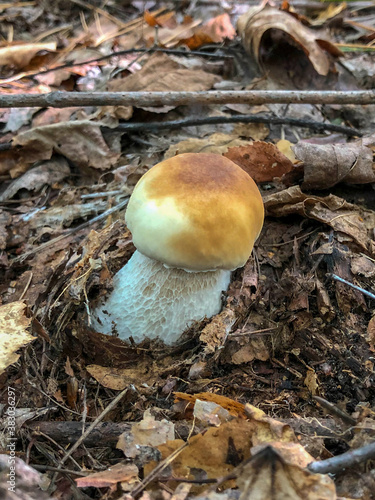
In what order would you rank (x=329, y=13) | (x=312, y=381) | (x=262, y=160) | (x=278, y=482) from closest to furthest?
1. (x=278, y=482)
2. (x=312, y=381)
3. (x=262, y=160)
4. (x=329, y=13)

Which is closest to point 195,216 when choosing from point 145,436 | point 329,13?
point 145,436

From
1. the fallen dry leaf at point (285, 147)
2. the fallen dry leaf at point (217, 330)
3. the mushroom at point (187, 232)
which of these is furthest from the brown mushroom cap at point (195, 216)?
the fallen dry leaf at point (285, 147)

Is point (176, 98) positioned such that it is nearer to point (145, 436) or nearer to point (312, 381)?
point (312, 381)

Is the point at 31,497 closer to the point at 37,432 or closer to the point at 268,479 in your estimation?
the point at 37,432

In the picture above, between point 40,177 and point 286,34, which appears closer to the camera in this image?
point 40,177

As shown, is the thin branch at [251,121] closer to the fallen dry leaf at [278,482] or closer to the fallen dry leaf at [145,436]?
the fallen dry leaf at [145,436]

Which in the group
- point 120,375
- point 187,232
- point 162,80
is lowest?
point 120,375
